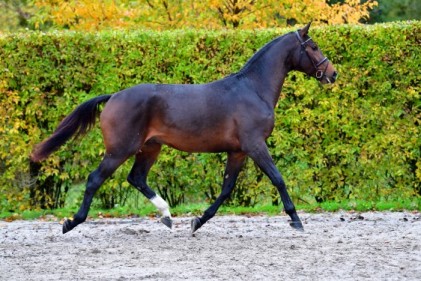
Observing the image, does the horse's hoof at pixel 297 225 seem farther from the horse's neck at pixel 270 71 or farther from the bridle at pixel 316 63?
the bridle at pixel 316 63

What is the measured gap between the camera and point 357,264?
7.38 metres

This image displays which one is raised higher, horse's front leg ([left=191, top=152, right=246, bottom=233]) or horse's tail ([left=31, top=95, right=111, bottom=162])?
horse's tail ([left=31, top=95, right=111, bottom=162])

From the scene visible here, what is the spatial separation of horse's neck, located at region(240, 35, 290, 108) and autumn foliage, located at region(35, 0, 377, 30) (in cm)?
501

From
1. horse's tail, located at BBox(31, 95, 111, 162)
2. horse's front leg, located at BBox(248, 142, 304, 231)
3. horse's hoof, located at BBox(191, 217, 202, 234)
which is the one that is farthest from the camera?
horse's tail, located at BBox(31, 95, 111, 162)

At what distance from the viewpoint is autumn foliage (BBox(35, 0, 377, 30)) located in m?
14.7

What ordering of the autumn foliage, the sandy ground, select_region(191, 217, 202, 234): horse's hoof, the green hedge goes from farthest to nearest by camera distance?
1. the autumn foliage
2. the green hedge
3. select_region(191, 217, 202, 234): horse's hoof
4. the sandy ground

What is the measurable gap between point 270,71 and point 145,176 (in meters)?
1.79

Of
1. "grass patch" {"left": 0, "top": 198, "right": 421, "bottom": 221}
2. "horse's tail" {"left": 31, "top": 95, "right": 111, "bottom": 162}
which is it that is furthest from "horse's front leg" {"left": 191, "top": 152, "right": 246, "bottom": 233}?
"grass patch" {"left": 0, "top": 198, "right": 421, "bottom": 221}

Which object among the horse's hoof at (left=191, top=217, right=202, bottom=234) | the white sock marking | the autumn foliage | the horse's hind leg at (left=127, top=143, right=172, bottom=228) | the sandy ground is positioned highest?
the autumn foliage

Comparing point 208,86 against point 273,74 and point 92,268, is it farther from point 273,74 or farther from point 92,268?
point 92,268

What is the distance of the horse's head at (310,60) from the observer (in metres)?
9.63

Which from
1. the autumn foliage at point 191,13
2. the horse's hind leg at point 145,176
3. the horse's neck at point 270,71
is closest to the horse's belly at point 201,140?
the horse's hind leg at point 145,176

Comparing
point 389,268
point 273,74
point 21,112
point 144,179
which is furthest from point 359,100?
point 389,268

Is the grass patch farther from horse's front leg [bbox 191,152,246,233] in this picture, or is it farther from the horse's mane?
the horse's mane
